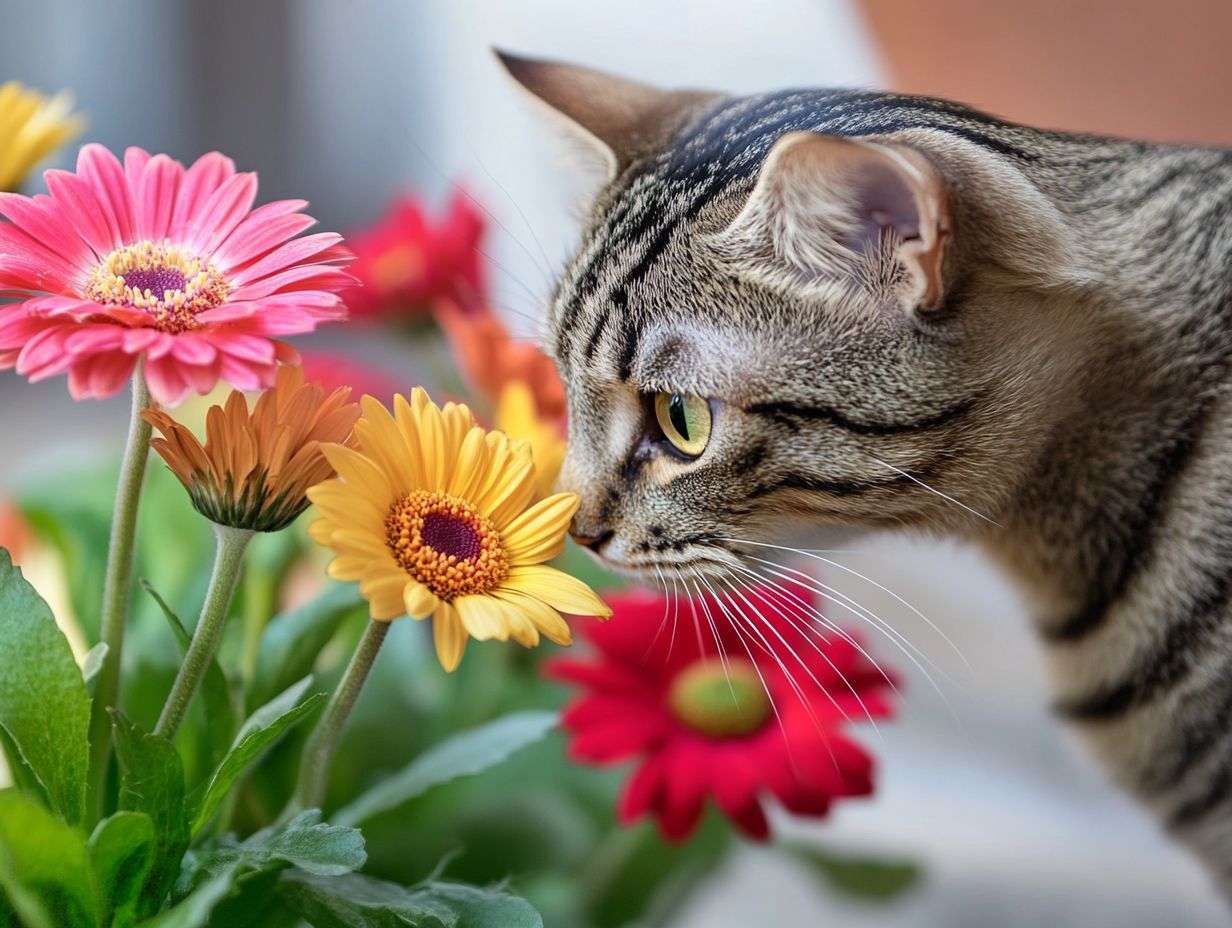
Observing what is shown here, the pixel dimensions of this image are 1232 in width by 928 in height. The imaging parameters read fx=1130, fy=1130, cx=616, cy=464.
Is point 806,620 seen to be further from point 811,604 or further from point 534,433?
point 534,433

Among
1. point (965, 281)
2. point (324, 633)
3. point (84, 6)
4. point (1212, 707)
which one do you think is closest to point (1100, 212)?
point (965, 281)

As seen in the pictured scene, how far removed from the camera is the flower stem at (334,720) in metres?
0.34

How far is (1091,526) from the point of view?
572 mm

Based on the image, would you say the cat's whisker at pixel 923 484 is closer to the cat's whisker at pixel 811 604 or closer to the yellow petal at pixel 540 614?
the cat's whisker at pixel 811 604

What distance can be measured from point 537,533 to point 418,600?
0.18ft

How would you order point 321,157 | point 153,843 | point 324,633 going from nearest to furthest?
point 153,843, point 324,633, point 321,157

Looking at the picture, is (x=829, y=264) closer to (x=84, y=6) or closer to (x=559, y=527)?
(x=559, y=527)

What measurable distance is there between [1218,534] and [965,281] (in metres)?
0.20

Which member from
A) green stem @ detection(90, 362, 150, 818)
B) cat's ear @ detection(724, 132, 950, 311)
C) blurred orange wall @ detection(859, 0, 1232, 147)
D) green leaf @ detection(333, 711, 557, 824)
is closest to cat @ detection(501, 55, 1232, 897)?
cat's ear @ detection(724, 132, 950, 311)

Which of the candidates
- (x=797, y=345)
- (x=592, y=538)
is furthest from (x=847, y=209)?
(x=592, y=538)

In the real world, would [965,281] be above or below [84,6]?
below

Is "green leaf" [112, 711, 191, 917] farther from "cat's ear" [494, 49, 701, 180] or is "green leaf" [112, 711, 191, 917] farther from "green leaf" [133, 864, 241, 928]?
"cat's ear" [494, 49, 701, 180]

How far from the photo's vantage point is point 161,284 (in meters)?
0.31

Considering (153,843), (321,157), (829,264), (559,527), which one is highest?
(321,157)
